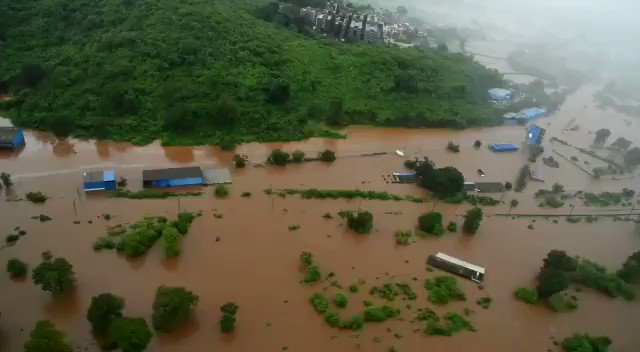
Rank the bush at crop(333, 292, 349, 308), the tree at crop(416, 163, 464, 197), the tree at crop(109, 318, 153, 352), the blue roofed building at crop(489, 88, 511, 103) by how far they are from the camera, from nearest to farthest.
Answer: the tree at crop(109, 318, 153, 352) < the bush at crop(333, 292, 349, 308) < the tree at crop(416, 163, 464, 197) < the blue roofed building at crop(489, 88, 511, 103)

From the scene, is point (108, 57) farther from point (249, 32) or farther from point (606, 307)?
point (606, 307)

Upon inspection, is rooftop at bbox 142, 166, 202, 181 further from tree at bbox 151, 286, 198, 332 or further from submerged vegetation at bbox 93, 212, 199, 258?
tree at bbox 151, 286, 198, 332

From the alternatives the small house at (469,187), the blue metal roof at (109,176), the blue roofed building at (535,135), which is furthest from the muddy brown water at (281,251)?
the blue roofed building at (535,135)

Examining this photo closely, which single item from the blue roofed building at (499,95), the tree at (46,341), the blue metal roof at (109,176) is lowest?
the tree at (46,341)

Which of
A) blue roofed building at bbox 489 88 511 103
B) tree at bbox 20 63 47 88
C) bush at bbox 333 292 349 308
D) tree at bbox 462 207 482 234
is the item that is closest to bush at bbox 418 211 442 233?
tree at bbox 462 207 482 234

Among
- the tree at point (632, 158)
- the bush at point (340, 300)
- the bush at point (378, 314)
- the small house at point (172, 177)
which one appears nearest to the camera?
the bush at point (378, 314)

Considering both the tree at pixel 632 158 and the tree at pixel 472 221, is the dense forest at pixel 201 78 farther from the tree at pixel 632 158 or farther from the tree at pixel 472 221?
the tree at pixel 472 221

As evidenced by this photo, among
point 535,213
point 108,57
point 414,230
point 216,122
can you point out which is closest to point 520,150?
point 535,213

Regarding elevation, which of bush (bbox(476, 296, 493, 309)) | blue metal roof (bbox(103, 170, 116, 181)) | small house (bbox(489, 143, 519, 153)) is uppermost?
small house (bbox(489, 143, 519, 153))
